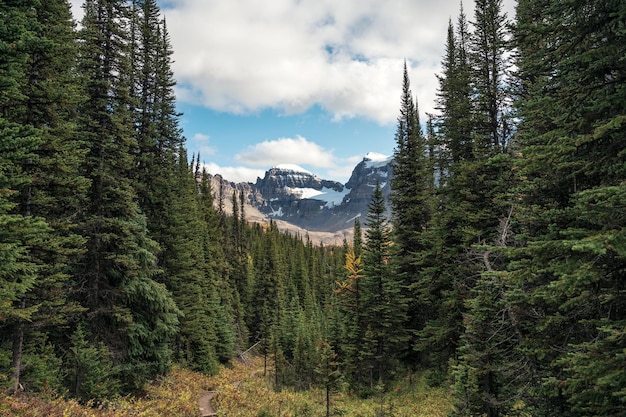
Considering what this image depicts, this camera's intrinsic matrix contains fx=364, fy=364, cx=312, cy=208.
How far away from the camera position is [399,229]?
89.8 ft

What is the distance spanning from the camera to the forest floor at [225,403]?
1024 centimetres

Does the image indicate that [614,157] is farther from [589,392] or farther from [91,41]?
[91,41]

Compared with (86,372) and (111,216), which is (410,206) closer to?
(111,216)

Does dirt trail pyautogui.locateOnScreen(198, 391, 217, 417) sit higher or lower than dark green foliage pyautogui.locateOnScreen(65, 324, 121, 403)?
lower

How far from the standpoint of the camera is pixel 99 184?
15266 millimetres

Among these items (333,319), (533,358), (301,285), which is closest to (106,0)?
(533,358)

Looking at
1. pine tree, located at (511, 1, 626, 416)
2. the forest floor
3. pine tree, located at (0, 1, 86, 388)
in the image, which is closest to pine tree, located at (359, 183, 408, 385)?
the forest floor

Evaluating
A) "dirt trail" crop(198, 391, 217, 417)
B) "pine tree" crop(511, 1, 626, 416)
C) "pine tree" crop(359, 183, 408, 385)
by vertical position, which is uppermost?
"pine tree" crop(511, 1, 626, 416)

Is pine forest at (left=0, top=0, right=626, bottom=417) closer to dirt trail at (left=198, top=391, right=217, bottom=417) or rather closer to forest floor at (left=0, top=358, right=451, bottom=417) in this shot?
forest floor at (left=0, top=358, right=451, bottom=417)

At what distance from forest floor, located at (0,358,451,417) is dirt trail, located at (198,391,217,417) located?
0.19 feet

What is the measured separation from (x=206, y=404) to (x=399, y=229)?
17.2 meters

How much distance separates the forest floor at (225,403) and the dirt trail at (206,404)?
0.19ft

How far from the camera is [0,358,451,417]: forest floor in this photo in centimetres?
1024

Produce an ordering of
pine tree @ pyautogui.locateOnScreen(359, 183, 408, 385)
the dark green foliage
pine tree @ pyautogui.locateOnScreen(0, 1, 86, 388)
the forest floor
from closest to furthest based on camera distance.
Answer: the forest floor
pine tree @ pyautogui.locateOnScreen(0, 1, 86, 388)
the dark green foliage
pine tree @ pyautogui.locateOnScreen(359, 183, 408, 385)
